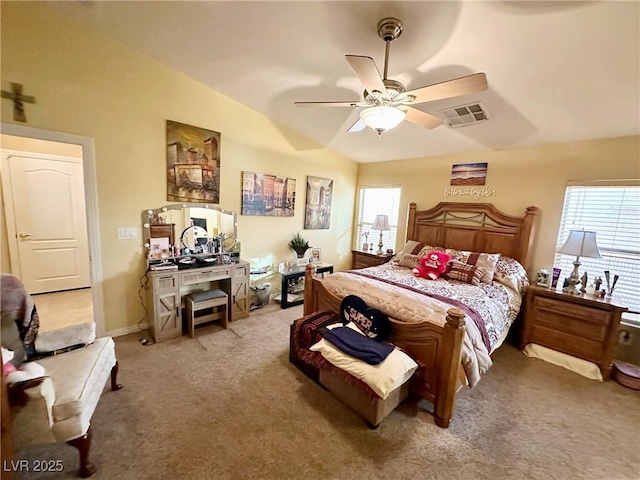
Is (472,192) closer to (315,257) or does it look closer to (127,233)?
(315,257)

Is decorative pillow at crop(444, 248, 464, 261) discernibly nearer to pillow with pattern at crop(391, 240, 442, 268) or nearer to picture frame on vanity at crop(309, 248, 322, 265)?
pillow with pattern at crop(391, 240, 442, 268)

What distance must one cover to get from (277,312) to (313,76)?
2974 mm

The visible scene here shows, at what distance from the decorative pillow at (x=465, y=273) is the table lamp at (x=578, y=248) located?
81cm

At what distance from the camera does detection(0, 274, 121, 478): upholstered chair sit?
1275mm

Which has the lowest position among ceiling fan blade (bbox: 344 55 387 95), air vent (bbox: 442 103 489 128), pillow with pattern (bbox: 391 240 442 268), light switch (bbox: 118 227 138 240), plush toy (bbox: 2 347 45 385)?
plush toy (bbox: 2 347 45 385)

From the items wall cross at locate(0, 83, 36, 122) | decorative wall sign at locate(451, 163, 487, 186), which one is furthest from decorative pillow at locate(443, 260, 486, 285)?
wall cross at locate(0, 83, 36, 122)

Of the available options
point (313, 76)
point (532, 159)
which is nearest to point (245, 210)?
point (313, 76)

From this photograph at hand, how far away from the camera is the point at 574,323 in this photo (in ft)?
8.74

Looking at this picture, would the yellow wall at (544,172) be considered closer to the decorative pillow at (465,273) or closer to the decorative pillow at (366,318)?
the decorative pillow at (465,273)

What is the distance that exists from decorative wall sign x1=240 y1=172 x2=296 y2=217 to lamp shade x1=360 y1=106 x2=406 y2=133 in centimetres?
228

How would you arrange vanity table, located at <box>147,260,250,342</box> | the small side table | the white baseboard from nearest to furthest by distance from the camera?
vanity table, located at <box>147,260,250,342</box> < the white baseboard < the small side table

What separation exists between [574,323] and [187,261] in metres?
4.29

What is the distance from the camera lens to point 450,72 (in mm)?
2180

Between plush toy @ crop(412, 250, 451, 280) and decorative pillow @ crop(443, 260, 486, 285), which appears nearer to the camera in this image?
decorative pillow @ crop(443, 260, 486, 285)
